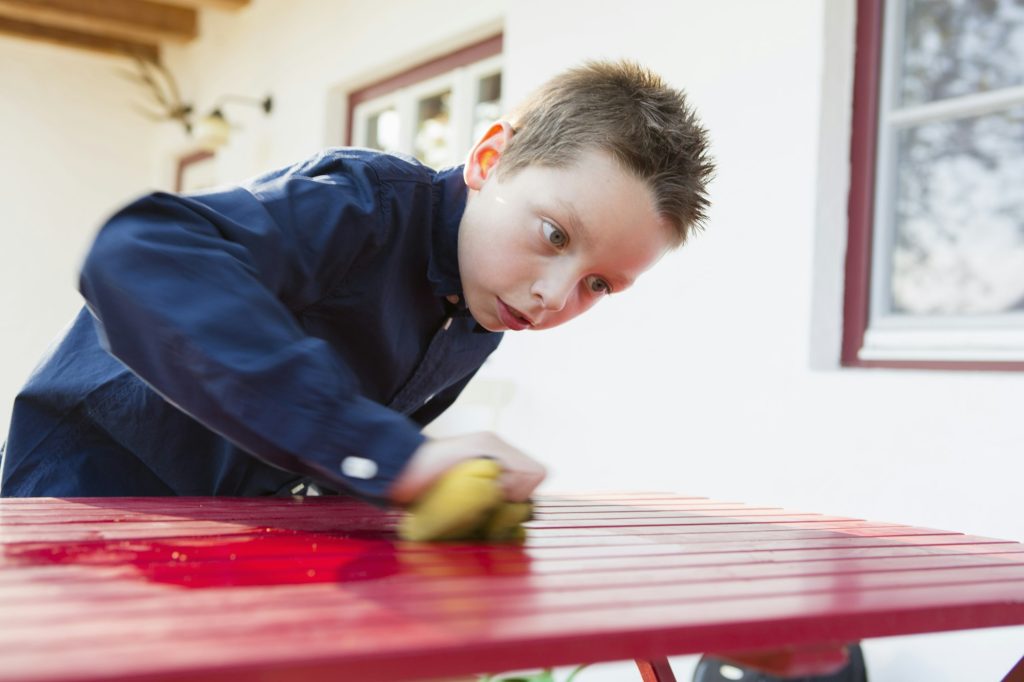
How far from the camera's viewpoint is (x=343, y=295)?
4.12 ft

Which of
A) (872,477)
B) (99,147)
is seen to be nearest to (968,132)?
(872,477)

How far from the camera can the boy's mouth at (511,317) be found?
4.25 feet

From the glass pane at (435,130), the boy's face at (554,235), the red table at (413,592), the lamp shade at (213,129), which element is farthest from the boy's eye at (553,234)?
the lamp shade at (213,129)

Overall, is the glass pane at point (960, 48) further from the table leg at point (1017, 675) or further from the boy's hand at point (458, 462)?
the boy's hand at point (458, 462)

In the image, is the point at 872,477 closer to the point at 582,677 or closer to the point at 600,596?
the point at 582,677

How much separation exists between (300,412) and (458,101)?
3.58 metres

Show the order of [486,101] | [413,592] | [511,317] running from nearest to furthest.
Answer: [413,592]
[511,317]
[486,101]

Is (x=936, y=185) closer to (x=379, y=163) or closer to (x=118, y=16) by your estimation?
(x=379, y=163)

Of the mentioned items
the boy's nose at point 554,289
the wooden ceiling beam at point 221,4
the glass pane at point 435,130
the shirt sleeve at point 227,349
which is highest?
the wooden ceiling beam at point 221,4

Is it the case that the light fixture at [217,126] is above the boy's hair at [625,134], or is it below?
above

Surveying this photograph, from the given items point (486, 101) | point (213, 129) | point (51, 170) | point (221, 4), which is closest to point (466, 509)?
point (486, 101)

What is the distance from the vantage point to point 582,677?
3.22m

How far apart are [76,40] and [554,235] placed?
7127 millimetres

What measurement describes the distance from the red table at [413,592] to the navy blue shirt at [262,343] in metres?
0.11
